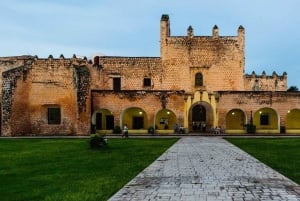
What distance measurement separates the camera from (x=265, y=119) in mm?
43250

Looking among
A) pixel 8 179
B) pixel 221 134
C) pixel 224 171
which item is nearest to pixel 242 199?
pixel 224 171

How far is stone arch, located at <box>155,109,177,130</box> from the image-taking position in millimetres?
42875

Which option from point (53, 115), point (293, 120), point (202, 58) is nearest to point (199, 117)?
point (202, 58)

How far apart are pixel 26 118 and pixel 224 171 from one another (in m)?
29.2

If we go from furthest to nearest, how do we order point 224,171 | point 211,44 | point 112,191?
point 211,44 → point 224,171 → point 112,191

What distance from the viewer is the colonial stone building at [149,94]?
39.5 metres

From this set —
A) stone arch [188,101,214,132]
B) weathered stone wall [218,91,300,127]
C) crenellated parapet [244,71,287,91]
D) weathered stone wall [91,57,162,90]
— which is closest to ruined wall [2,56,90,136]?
weathered stone wall [91,57,162,90]

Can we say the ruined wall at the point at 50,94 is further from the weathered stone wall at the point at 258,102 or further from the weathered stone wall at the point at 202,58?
the weathered stone wall at the point at 258,102

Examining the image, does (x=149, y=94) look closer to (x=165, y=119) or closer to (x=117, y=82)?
(x=165, y=119)

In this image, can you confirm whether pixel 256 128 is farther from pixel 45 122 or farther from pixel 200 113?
pixel 45 122

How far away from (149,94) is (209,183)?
97.7 ft

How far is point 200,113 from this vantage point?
43.8 m

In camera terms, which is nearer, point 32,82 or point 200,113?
point 32,82

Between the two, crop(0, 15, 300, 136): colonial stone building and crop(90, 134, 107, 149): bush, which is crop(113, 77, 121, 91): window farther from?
crop(90, 134, 107, 149): bush
